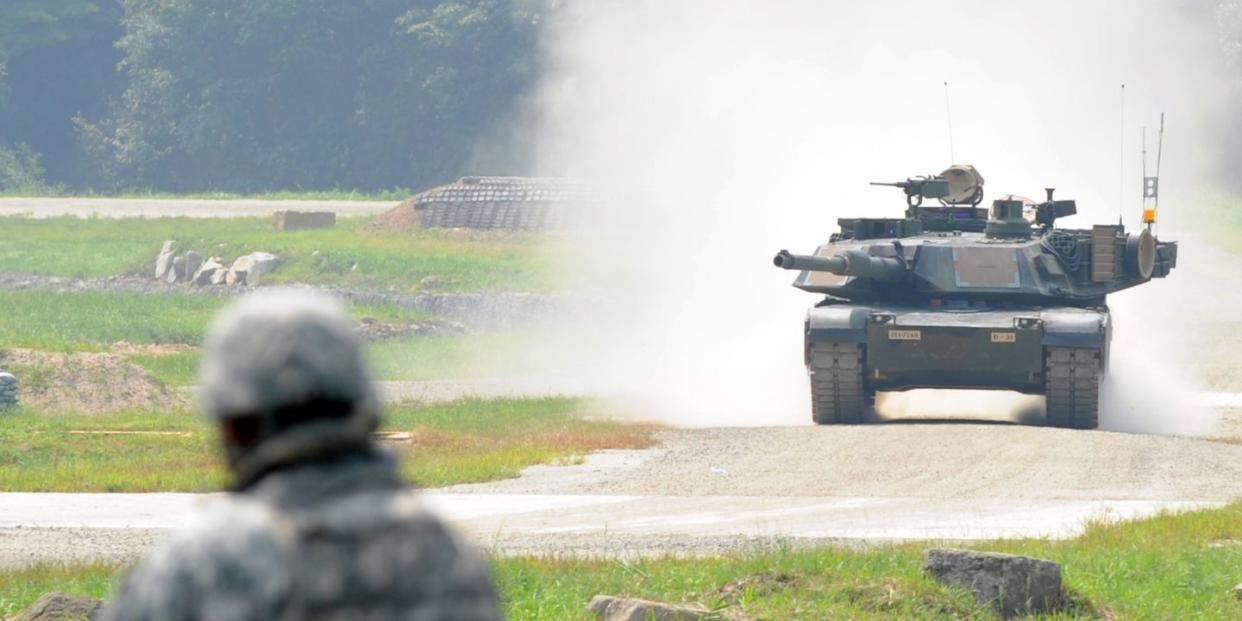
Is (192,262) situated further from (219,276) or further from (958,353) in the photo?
(958,353)

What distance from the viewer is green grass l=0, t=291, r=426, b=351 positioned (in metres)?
35.2

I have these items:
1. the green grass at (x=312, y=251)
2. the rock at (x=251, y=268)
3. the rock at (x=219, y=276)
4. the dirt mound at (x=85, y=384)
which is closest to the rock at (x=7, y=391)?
the dirt mound at (x=85, y=384)

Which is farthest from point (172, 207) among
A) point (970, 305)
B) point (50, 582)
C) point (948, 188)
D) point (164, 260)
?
point (50, 582)

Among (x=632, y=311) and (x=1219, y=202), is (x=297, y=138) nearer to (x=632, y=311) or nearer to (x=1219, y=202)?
(x=1219, y=202)

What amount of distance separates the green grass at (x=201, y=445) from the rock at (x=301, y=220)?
1097 inches

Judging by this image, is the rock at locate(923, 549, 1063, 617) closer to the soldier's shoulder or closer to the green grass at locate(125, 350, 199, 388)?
the soldier's shoulder

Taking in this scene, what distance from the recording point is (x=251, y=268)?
46000 mm

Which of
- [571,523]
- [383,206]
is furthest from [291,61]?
[571,523]

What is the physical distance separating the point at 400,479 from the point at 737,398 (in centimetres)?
2431

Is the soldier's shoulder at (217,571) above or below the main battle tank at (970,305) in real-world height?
above

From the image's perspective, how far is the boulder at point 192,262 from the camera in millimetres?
47281

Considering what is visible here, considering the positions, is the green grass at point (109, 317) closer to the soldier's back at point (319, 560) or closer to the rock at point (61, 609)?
the rock at point (61, 609)

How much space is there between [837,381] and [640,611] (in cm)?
1341

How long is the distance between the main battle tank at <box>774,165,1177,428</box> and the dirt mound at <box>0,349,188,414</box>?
25.8 feet
